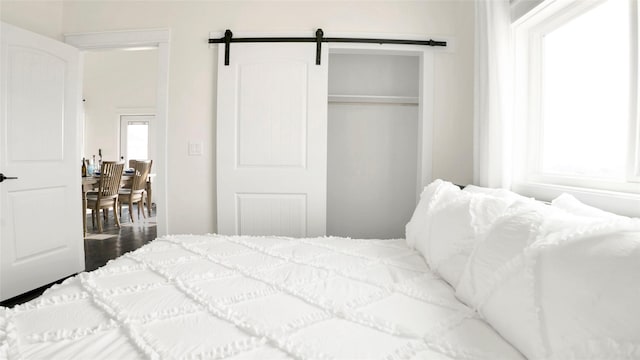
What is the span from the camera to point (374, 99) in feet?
10.3

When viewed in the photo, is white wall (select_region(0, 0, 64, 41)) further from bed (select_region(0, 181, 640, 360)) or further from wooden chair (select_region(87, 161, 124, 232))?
bed (select_region(0, 181, 640, 360))

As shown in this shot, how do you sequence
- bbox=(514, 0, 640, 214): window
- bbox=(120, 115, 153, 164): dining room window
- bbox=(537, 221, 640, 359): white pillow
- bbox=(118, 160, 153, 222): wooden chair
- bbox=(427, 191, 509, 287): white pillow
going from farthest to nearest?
bbox=(120, 115, 153, 164): dining room window < bbox=(118, 160, 153, 222): wooden chair < bbox=(514, 0, 640, 214): window < bbox=(427, 191, 509, 287): white pillow < bbox=(537, 221, 640, 359): white pillow

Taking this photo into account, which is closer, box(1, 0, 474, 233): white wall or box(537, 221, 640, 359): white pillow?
box(537, 221, 640, 359): white pillow

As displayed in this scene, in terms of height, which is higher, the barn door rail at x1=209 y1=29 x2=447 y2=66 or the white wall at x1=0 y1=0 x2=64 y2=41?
the white wall at x1=0 y1=0 x2=64 y2=41

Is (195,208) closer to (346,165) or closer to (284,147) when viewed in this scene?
(284,147)

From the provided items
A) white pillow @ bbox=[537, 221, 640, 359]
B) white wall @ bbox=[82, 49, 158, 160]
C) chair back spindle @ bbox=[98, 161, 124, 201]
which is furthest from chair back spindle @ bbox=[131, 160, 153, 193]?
white pillow @ bbox=[537, 221, 640, 359]

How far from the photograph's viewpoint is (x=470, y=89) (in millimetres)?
2617

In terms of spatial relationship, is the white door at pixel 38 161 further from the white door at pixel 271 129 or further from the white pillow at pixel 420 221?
the white pillow at pixel 420 221

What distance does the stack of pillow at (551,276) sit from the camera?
0.55 m

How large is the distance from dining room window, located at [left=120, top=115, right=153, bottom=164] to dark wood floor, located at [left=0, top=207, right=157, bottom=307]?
6.56 ft

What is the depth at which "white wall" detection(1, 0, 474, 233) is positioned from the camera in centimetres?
261

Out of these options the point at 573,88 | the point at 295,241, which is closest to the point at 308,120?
the point at 295,241

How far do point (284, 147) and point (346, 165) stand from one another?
850 mm

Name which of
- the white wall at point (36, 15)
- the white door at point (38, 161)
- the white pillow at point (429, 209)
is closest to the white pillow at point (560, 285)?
the white pillow at point (429, 209)
